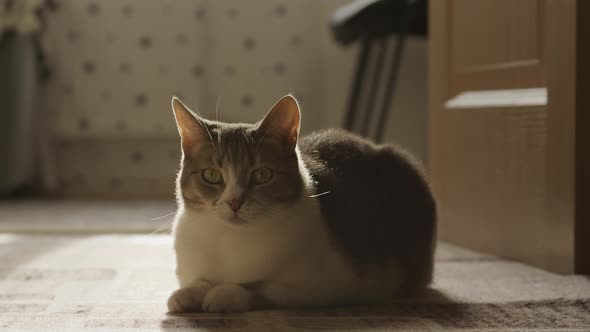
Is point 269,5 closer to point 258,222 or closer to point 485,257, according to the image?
point 485,257

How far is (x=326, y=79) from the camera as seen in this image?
3.24m

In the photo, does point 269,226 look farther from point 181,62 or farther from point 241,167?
point 181,62

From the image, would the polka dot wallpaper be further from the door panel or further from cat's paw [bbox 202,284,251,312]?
cat's paw [bbox 202,284,251,312]

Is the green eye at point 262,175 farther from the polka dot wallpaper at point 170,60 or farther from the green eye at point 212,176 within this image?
the polka dot wallpaper at point 170,60

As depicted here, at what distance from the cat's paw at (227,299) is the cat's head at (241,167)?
0.36ft

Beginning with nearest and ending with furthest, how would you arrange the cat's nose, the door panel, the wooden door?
the cat's nose < the wooden door < the door panel

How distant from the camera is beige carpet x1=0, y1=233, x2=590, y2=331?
3.56 feet

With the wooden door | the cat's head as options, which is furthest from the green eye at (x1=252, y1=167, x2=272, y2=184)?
the wooden door

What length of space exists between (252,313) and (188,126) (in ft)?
0.98

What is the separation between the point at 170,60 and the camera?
3.19 meters

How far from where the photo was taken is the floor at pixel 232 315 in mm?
1087

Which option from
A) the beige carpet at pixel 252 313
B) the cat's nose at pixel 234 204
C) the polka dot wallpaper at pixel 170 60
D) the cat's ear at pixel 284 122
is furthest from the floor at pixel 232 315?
the polka dot wallpaper at pixel 170 60

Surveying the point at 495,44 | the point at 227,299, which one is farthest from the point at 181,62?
the point at 227,299

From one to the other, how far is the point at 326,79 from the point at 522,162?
167 centimetres
